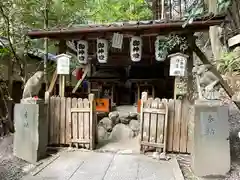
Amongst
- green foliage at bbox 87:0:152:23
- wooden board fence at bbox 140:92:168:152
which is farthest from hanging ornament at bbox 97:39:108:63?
green foliage at bbox 87:0:152:23

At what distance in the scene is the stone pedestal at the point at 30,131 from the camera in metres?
6.51

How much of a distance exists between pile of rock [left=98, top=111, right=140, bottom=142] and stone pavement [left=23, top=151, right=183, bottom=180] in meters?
2.20

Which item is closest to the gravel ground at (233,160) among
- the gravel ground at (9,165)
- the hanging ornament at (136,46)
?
the hanging ornament at (136,46)

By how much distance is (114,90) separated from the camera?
14.0 meters

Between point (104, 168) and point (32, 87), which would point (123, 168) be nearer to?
point (104, 168)

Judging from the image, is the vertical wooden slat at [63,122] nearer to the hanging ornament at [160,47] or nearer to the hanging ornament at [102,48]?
the hanging ornament at [102,48]

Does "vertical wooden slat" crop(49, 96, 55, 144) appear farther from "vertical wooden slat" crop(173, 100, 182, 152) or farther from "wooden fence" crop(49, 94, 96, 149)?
"vertical wooden slat" crop(173, 100, 182, 152)

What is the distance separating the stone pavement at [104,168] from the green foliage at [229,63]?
327 cm

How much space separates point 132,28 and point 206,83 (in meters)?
2.50

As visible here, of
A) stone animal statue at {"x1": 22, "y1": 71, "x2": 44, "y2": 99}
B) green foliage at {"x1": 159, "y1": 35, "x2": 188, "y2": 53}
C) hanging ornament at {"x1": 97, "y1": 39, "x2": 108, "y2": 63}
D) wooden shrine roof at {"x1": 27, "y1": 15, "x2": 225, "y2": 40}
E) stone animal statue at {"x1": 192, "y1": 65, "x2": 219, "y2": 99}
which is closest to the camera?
stone animal statue at {"x1": 192, "y1": 65, "x2": 219, "y2": 99}

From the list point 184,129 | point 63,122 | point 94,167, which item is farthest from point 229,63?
point 63,122

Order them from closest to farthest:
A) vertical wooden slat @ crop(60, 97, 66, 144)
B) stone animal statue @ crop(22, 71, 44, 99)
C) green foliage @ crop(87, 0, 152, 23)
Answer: stone animal statue @ crop(22, 71, 44, 99)
vertical wooden slat @ crop(60, 97, 66, 144)
green foliage @ crop(87, 0, 152, 23)

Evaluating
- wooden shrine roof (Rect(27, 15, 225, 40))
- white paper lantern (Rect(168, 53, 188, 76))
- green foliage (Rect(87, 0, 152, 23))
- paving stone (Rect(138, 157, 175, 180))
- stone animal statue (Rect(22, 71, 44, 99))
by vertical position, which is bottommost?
paving stone (Rect(138, 157, 175, 180))

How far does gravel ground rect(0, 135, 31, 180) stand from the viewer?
544 cm
